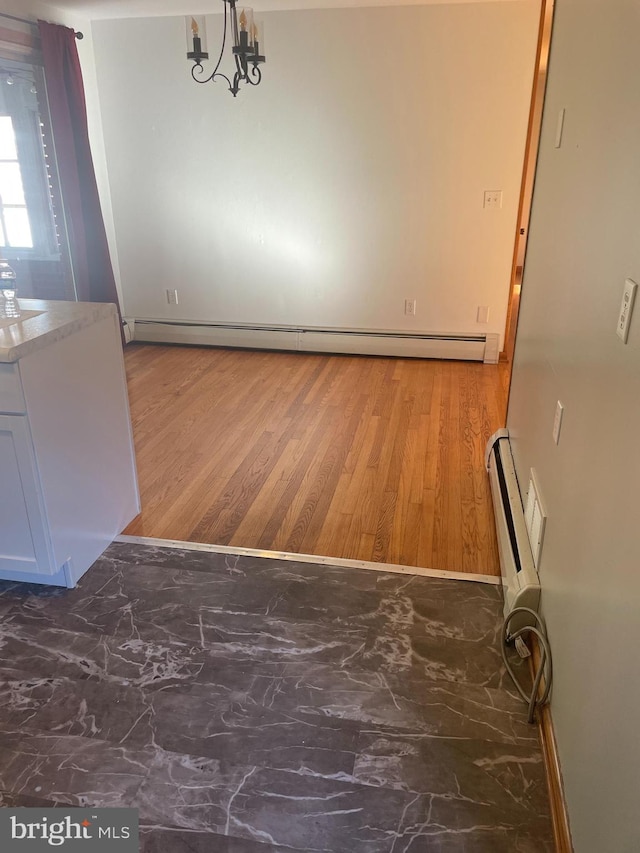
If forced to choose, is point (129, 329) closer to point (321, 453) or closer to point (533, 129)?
point (321, 453)

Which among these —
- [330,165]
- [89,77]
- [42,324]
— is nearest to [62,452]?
[42,324]

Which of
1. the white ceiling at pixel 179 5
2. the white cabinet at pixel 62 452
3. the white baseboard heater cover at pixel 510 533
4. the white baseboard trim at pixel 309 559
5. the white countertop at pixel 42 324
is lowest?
the white baseboard trim at pixel 309 559

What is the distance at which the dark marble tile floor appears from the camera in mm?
1513

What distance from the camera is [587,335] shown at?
1.58m

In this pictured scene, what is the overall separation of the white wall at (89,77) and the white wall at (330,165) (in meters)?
0.06

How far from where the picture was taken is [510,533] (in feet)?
7.70

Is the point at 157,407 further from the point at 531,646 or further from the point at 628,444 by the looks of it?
the point at 628,444

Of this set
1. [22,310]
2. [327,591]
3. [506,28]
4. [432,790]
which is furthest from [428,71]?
[432,790]

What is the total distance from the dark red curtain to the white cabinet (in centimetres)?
235

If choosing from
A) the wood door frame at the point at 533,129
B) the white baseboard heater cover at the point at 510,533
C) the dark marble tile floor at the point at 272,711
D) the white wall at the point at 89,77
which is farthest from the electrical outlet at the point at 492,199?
the dark marble tile floor at the point at 272,711

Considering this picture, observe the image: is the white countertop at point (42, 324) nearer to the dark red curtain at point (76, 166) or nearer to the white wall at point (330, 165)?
the dark red curtain at point (76, 166)

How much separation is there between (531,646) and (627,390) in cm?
110

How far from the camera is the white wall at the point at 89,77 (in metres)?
3.87

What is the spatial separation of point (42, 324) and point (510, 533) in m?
1.79
